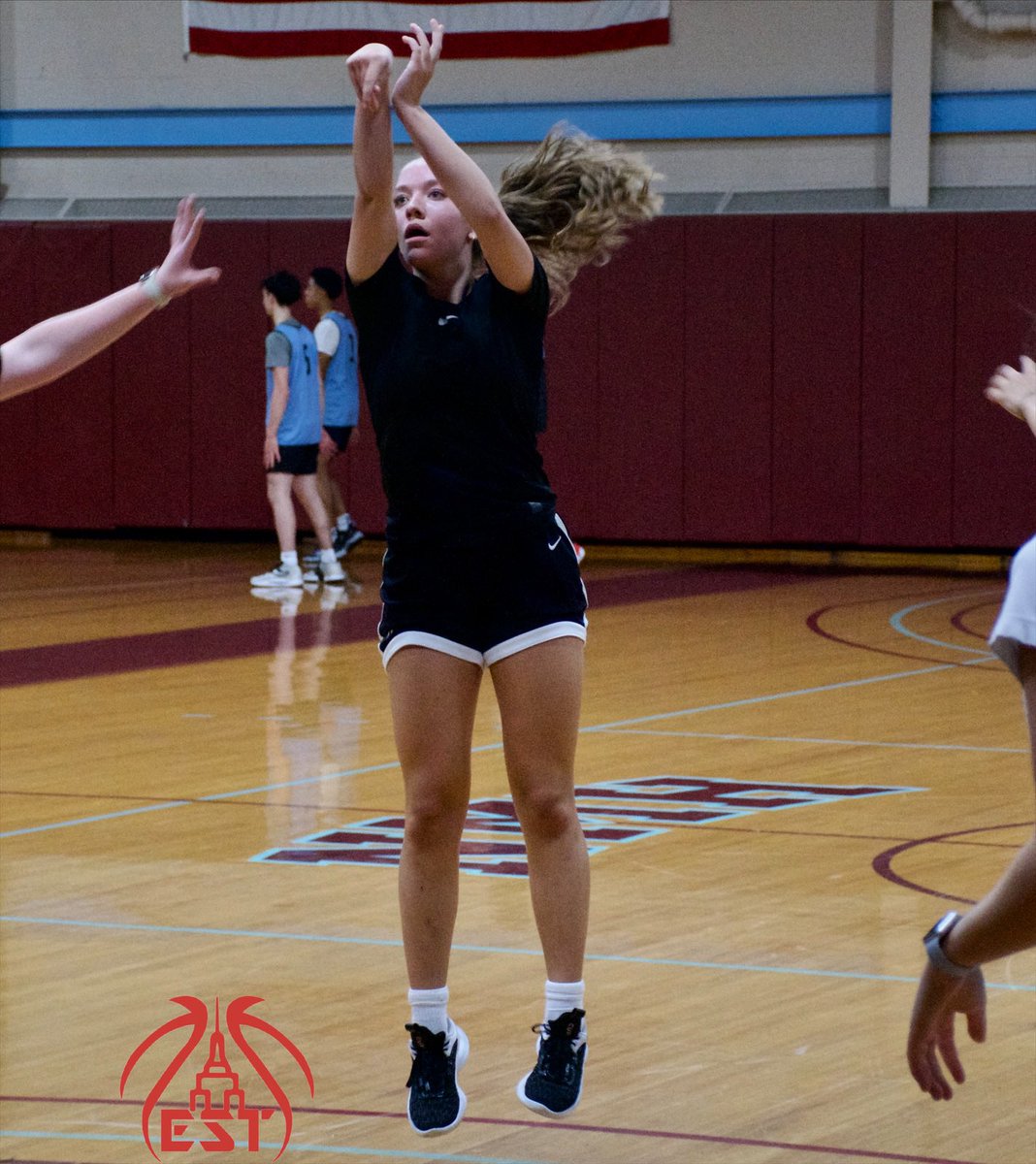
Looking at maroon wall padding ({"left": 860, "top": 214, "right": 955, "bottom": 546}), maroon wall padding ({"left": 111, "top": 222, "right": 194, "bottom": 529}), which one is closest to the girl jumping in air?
maroon wall padding ({"left": 860, "top": 214, "right": 955, "bottom": 546})

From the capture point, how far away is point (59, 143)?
17.4 m

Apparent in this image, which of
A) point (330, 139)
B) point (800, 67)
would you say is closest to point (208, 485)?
point (330, 139)

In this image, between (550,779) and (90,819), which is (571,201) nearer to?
(550,779)

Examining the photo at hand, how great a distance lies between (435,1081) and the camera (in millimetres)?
3816

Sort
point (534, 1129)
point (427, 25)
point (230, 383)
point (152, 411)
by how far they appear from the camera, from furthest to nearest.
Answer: point (152, 411) → point (230, 383) → point (427, 25) → point (534, 1129)

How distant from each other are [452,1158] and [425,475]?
1304 millimetres

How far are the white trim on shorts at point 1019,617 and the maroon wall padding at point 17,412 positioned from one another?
15341mm

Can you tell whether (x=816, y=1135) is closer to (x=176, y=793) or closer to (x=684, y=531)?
(x=176, y=793)

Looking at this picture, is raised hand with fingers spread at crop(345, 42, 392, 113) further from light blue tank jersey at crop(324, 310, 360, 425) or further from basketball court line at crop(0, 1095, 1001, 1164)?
light blue tank jersey at crop(324, 310, 360, 425)

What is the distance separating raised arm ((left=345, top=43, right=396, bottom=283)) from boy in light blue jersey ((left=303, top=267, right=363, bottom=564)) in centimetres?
1028

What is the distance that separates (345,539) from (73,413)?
3345 millimetres

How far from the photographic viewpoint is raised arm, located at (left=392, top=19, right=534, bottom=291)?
3.54m

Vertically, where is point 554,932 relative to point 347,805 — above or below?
above

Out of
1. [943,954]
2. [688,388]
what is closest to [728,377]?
[688,388]
